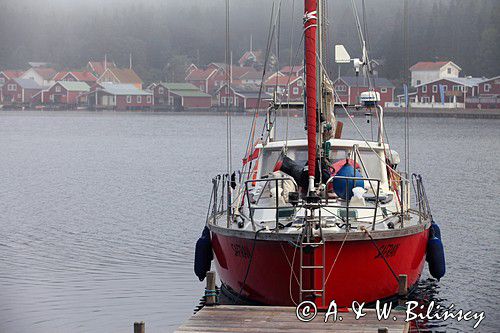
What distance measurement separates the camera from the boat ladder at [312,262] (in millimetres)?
16703

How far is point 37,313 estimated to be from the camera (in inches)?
782

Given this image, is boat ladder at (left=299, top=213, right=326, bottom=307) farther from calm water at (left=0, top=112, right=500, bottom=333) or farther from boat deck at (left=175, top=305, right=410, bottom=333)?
calm water at (left=0, top=112, right=500, bottom=333)

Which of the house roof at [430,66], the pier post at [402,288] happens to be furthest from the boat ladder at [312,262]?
the house roof at [430,66]

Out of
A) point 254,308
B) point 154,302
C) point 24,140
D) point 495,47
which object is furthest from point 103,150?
point 495,47

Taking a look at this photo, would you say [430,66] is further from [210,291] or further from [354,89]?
[210,291]

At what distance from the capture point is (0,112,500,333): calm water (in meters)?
20.3

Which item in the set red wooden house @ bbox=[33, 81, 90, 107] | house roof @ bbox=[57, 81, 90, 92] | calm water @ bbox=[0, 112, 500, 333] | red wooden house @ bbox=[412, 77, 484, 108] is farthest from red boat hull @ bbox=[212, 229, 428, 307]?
house roof @ bbox=[57, 81, 90, 92]

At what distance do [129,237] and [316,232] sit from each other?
43.5ft

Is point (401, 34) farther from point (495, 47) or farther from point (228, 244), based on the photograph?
point (228, 244)

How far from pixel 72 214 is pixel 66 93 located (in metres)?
163

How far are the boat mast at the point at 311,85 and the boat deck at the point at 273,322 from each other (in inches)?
88.6

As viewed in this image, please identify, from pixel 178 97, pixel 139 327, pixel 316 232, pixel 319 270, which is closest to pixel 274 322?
pixel 319 270

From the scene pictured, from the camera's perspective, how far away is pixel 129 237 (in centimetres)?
2942

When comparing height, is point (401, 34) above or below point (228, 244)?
above
